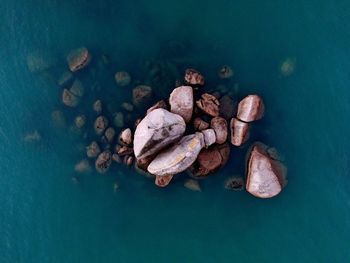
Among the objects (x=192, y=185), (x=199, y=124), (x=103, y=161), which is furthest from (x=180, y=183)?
(x=103, y=161)

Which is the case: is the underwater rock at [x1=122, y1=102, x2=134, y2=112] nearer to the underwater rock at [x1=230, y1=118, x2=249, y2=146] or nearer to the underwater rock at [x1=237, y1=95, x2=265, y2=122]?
the underwater rock at [x1=230, y1=118, x2=249, y2=146]

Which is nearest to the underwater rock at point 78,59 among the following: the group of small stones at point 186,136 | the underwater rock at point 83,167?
the group of small stones at point 186,136

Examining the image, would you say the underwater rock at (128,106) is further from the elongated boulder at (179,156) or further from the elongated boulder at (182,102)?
the elongated boulder at (179,156)

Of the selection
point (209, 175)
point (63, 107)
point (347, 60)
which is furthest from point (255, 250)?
point (63, 107)

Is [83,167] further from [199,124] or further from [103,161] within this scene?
[199,124]

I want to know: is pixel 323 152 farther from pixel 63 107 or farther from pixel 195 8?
pixel 63 107

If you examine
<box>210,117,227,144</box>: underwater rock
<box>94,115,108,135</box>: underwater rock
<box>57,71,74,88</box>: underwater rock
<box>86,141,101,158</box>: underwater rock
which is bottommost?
<box>86,141,101,158</box>: underwater rock

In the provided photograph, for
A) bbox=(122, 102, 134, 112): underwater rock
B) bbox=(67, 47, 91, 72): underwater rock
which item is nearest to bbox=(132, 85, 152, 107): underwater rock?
bbox=(122, 102, 134, 112): underwater rock
